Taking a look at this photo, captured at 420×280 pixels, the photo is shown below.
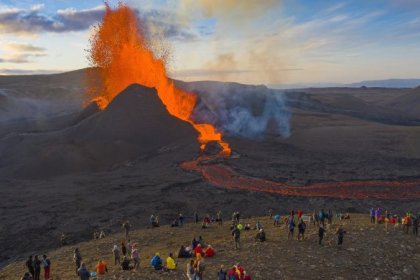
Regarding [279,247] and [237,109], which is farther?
[237,109]

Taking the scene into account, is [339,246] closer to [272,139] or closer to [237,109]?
[272,139]

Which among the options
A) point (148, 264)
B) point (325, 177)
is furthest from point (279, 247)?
point (325, 177)

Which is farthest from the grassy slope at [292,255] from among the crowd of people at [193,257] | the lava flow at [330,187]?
the lava flow at [330,187]

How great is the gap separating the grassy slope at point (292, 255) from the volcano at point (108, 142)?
107 feet

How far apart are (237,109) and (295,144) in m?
25.8

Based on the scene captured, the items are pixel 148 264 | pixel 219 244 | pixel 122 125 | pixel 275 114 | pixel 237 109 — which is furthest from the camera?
pixel 275 114

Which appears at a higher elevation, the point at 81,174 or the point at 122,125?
the point at 122,125

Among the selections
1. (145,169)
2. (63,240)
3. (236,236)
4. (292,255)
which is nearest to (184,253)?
(236,236)

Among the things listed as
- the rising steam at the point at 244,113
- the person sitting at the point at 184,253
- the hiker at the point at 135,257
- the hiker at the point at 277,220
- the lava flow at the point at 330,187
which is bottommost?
the lava flow at the point at 330,187

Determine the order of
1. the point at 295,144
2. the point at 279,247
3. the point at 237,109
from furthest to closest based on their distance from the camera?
the point at 237,109 < the point at 295,144 < the point at 279,247

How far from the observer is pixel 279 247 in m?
26.7

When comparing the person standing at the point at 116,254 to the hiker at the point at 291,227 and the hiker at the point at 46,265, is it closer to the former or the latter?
the hiker at the point at 46,265

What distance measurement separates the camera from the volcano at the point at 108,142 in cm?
6328

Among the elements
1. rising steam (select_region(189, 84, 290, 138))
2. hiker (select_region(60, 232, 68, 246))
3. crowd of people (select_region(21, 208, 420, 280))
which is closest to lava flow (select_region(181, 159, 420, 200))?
crowd of people (select_region(21, 208, 420, 280))
